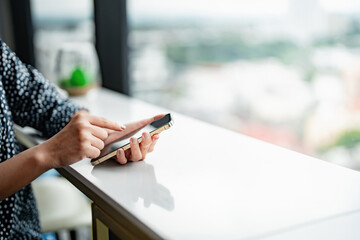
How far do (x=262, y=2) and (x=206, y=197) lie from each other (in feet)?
4.81

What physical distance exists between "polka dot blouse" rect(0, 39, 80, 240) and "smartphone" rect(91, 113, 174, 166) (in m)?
0.25

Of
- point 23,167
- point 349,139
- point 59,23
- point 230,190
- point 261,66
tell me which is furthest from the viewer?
point 59,23

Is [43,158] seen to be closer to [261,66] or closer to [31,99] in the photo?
[31,99]

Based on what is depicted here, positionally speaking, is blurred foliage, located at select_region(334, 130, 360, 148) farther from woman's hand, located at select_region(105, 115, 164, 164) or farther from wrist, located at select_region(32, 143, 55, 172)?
wrist, located at select_region(32, 143, 55, 172)

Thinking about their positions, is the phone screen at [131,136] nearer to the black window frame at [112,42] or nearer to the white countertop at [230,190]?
the white countertop at [230,190]

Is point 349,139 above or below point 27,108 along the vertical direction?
below

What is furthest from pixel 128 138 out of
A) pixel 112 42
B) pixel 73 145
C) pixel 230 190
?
pixel 112 42

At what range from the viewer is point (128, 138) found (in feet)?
3.24

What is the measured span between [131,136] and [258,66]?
136 centimetres

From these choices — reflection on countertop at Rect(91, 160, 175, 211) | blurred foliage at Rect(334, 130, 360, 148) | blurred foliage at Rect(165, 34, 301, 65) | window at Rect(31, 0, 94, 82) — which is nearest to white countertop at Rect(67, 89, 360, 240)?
reflection on countertop at Rect(91, 160, 175, 211)

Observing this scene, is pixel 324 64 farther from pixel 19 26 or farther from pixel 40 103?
pixel 19 26

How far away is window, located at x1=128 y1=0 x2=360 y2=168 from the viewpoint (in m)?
1.62

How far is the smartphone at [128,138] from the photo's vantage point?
36.1 inches

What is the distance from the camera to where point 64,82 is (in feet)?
5.81
